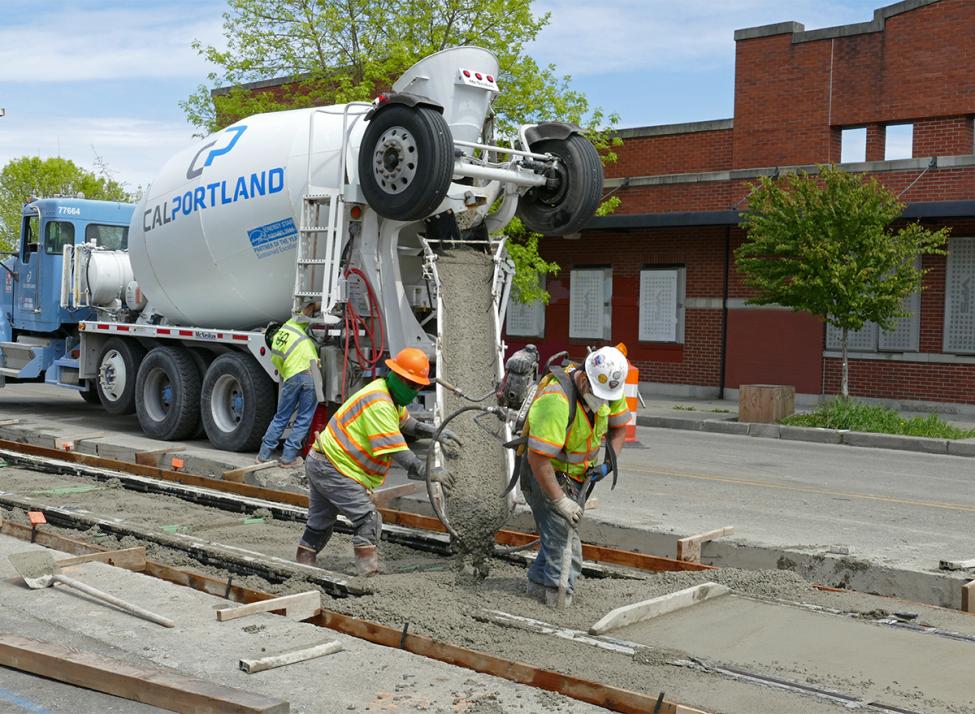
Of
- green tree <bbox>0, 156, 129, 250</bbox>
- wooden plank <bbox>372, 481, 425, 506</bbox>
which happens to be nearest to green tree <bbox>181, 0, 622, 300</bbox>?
wooden plank <bbox>372, 481, 425, 506</bbox>

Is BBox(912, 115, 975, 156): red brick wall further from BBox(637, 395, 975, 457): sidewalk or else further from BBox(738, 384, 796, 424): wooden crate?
BBox(738, 384, 796, 424): wooden crate

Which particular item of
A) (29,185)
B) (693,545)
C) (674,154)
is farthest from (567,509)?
(29,185)

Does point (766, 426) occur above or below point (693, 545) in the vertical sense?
above

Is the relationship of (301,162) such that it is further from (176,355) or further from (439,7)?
(439,7)

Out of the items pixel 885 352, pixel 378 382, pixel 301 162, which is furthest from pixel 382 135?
pixel 885 352

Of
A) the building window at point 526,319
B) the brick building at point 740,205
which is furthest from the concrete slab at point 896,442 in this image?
the building window at point 526,319

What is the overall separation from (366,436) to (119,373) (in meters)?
9.37

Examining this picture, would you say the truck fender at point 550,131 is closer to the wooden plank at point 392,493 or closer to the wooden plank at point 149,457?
the wooden plank at point 392,493

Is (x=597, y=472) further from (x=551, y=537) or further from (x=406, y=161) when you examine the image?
(x=406, y=161)

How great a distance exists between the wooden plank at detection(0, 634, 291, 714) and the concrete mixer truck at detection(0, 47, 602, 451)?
5.24 m

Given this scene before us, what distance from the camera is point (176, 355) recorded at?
14836mm

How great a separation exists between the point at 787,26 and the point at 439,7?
6966 mm

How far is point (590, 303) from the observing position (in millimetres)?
26625

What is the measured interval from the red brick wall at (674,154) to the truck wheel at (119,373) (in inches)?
520
